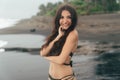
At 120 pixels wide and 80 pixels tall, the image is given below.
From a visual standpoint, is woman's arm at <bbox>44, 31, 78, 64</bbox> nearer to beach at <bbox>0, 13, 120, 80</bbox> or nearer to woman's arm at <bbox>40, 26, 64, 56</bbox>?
woman's arm at <bbox>40, 26, 64, 56</bbox>

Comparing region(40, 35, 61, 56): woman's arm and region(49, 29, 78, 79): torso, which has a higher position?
region(40, 35, 61, 56): woman's arm

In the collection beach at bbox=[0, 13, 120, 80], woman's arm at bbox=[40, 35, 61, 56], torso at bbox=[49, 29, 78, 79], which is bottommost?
beach at bbox=[0, 13, 120, 80]

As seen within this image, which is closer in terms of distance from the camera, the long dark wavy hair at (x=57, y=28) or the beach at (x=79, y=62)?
the long dark wavy hair at (x=57, y=28)

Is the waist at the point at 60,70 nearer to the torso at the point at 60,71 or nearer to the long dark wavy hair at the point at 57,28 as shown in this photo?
the torso at the point at 60,71

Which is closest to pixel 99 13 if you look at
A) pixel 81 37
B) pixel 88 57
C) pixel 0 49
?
pixel 81 37

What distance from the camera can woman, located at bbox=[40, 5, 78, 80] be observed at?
405 centimetres

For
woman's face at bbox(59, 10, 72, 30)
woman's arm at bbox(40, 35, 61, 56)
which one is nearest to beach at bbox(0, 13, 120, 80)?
woman's arm at bbox(40, 35, 61, 56)

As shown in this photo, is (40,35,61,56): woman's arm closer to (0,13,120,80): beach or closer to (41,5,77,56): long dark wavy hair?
(41,5,77,56): long dark wavy hair

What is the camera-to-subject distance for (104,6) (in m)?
42.3

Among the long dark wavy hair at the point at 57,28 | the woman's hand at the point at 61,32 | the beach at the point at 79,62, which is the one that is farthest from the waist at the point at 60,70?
the beach at the point at 79,62

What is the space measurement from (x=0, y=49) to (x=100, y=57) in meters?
8.11

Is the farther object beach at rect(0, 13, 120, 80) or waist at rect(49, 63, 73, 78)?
beach at rect(0, 13, 120, 80)

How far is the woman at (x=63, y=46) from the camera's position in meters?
4.05

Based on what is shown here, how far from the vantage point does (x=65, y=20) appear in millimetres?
4113
